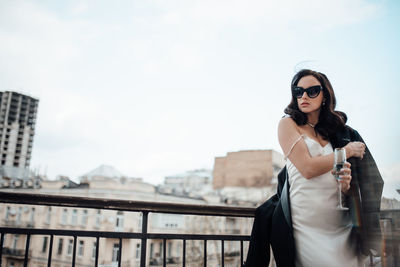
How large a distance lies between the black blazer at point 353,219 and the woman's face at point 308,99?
0.19 metres

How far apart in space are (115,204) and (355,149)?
64.2 inches

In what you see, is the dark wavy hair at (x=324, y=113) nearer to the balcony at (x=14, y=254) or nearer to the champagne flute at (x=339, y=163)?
the champagne flute at (x=339, y=163)

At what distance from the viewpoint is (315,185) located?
156cm

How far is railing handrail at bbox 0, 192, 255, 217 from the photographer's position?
2.21 m

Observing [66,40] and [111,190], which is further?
[66,40]

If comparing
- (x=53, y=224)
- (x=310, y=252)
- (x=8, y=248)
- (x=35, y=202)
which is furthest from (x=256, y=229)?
(x=8, y=248)

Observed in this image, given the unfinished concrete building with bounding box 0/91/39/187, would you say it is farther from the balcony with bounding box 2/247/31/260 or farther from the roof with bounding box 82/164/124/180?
the balcony with bounding box 2/247/31/260

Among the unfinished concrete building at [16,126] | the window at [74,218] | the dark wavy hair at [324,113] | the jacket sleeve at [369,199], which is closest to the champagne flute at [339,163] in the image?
the jacket sleeve at [369,199]

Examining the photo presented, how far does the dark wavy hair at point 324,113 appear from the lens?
1699 millimetres

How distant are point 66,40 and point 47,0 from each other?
2891cm

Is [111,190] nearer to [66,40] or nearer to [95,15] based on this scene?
[95,15]

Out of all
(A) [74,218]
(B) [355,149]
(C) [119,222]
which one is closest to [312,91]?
(B) [355,149]

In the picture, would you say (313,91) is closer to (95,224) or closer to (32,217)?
(95,224)

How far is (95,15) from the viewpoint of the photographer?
26.7m
